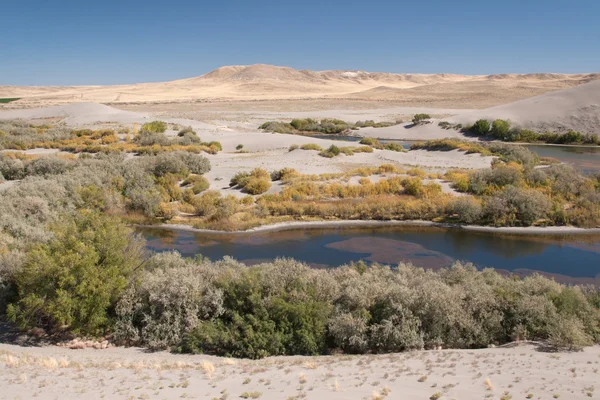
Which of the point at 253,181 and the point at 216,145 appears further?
the point at 216,145

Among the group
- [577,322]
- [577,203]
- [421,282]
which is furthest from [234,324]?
[577,203]

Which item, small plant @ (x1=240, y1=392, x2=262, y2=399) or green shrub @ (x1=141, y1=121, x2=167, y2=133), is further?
green shrub @ (x1=141, y1=121, x2=167, y2=133)

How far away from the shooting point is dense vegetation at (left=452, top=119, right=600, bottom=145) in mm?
46062

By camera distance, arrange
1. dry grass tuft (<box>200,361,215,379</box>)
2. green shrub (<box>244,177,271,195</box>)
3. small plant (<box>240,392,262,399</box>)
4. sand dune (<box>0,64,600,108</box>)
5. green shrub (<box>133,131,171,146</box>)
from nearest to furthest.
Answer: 1. small plant (<box>240,392,262,399</box>)
2. dry grass tuft (<box>200,361,215,379</box>)
3. green shrub (<box>244,177,271,195</box>)
4. green shrub (<box>133,131,171,146</box>)
5. sand dune (<box>0,64,600,108</box>)

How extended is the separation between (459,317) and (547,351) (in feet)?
5.57

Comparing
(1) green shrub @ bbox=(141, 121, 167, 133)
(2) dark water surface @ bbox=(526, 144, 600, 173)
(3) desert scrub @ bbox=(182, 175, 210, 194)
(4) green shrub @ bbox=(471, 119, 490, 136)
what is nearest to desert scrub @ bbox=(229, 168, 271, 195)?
(3) desert scrub @ bbox=(182, 175, 210, 194)

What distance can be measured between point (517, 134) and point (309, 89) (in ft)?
324

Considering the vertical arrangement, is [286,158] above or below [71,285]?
above

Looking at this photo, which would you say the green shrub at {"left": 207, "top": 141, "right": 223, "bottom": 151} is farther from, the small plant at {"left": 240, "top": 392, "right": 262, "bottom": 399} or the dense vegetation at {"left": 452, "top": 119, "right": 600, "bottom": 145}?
the small plant at {"left": 240, "top": 392, "right": 262, "bottom": 399}

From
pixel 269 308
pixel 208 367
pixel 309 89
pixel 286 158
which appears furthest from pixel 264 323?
pixel 309 89

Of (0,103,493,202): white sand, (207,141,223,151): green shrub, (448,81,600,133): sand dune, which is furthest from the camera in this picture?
(448,81,600,133): sand dune

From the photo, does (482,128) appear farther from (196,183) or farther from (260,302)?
(260,302)

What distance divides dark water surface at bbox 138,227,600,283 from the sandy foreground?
6.90 m

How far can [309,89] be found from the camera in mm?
140750
